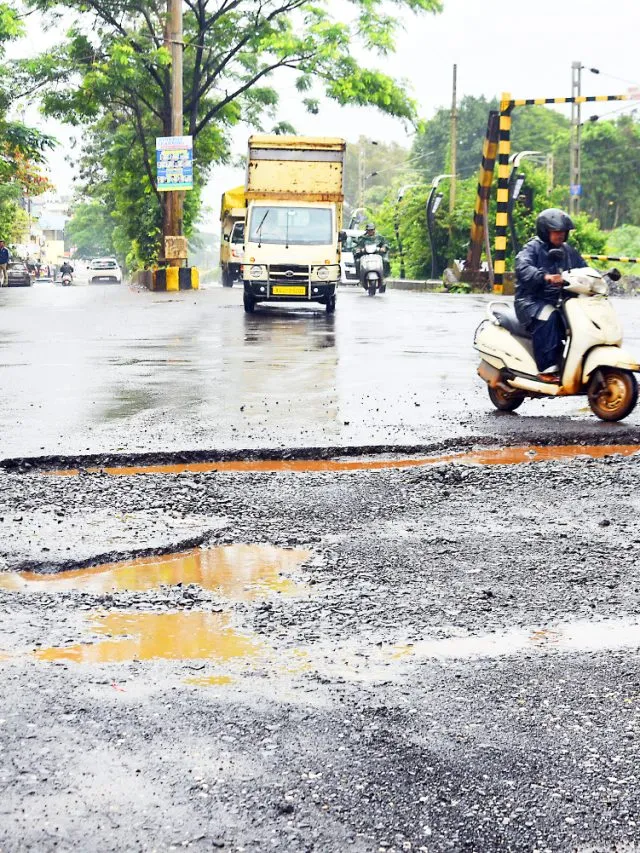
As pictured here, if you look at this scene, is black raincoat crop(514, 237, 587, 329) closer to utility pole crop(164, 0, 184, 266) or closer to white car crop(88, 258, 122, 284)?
utility pole crop(164, 0, 184, 266)

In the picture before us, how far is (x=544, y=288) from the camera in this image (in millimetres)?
9461

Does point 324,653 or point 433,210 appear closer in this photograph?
point 324,653

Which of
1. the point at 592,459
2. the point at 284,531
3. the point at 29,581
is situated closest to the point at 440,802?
the point at 29,581

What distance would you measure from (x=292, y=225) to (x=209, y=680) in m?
→ 21.7

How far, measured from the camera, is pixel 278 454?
26.2 ft

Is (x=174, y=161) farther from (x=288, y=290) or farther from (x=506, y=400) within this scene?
(x=506, y=400)

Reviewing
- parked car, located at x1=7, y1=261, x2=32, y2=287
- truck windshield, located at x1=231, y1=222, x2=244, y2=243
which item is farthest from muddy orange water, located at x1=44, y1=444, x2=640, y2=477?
parked car, located at x1=7, y1=261, x2=32, y2=287

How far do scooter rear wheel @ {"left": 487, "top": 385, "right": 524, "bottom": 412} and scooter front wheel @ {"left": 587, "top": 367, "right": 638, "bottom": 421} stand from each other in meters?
0.68

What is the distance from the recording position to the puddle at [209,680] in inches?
148

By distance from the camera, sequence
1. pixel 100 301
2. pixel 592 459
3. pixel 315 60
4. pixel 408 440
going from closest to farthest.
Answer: pixel 592 459
pixel 408 440
pixel 100 301
pixel 315 60

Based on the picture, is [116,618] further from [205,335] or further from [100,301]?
[100,301]

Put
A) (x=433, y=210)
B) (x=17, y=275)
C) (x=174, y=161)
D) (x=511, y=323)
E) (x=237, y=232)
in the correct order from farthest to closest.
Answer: (x=17, y=275) < (x=237, y=232) < (x=433, y=210) < (x=174, y=161) < (x=511, y=323)

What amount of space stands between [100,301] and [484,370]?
22076 millimetres

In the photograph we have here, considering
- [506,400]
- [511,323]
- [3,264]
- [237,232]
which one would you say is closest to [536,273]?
[511,323]
